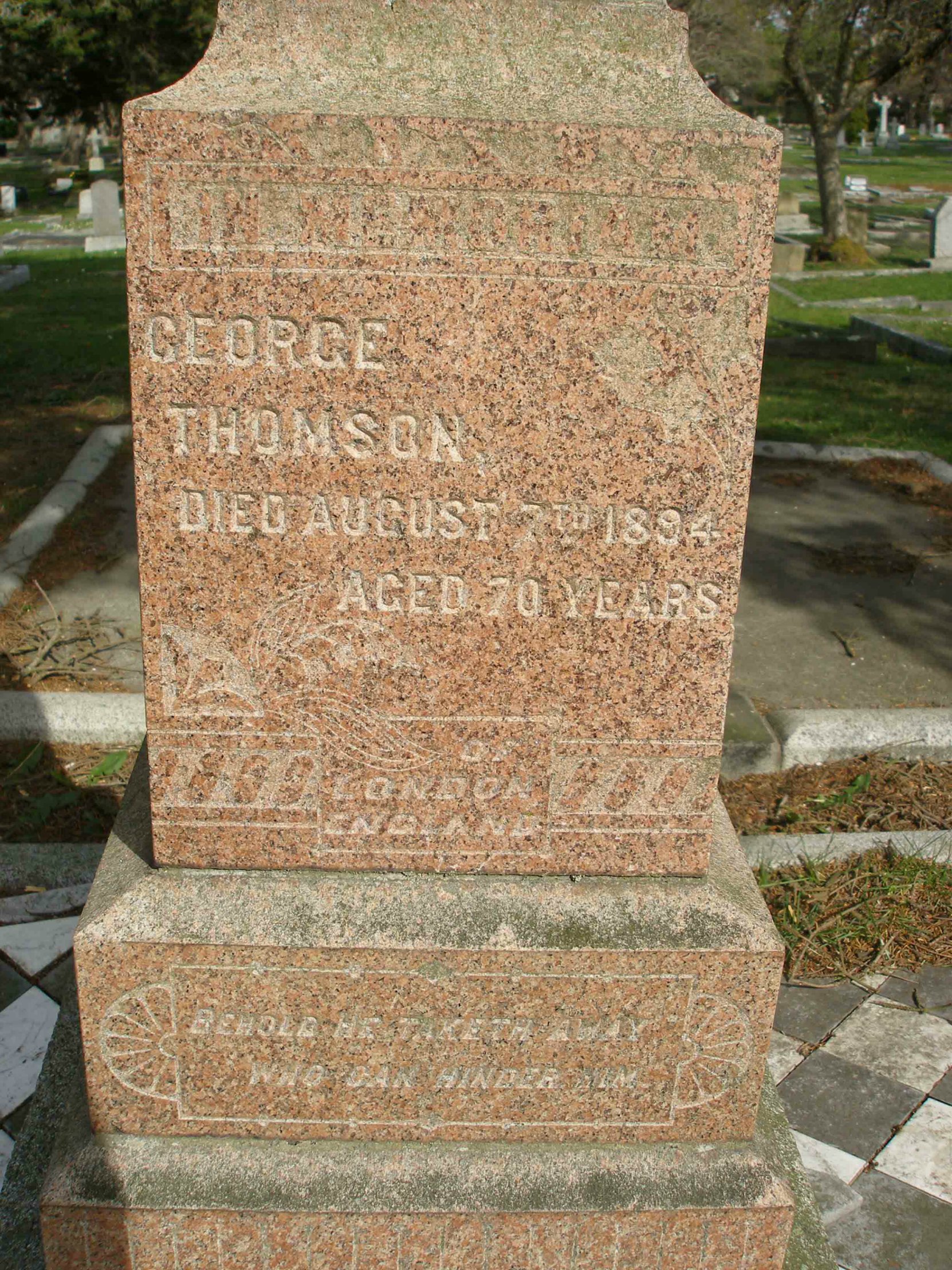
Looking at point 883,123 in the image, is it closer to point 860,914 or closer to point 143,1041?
point 860,914

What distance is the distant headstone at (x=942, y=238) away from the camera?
57.1 ft

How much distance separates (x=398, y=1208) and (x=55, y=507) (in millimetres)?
5197

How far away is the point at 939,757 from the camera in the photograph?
13.4 ft

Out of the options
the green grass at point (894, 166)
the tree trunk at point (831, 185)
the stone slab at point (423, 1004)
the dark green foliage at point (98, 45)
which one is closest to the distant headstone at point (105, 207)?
the dark green foliage at point (98, 45)

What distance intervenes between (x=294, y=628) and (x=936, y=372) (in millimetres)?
10583

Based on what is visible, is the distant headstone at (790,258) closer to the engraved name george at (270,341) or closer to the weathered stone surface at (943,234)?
the weathered stone surface at (943,234)

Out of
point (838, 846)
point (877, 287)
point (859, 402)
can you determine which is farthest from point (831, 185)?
point (838, 846)

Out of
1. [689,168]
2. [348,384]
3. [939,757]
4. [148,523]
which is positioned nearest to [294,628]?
[148,523]

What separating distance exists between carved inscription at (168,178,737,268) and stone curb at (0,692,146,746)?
269cm

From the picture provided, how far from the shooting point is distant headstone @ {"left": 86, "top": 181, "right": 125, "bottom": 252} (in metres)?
19.3

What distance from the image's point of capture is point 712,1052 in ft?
6.97

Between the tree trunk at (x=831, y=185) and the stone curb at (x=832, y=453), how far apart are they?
12.3 m

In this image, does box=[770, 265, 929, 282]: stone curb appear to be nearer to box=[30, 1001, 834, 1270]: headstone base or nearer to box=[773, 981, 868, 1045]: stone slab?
box=[773, 981, 868, 1045]: stone slab

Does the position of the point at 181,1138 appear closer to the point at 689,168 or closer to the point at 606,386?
the point at 606,386
